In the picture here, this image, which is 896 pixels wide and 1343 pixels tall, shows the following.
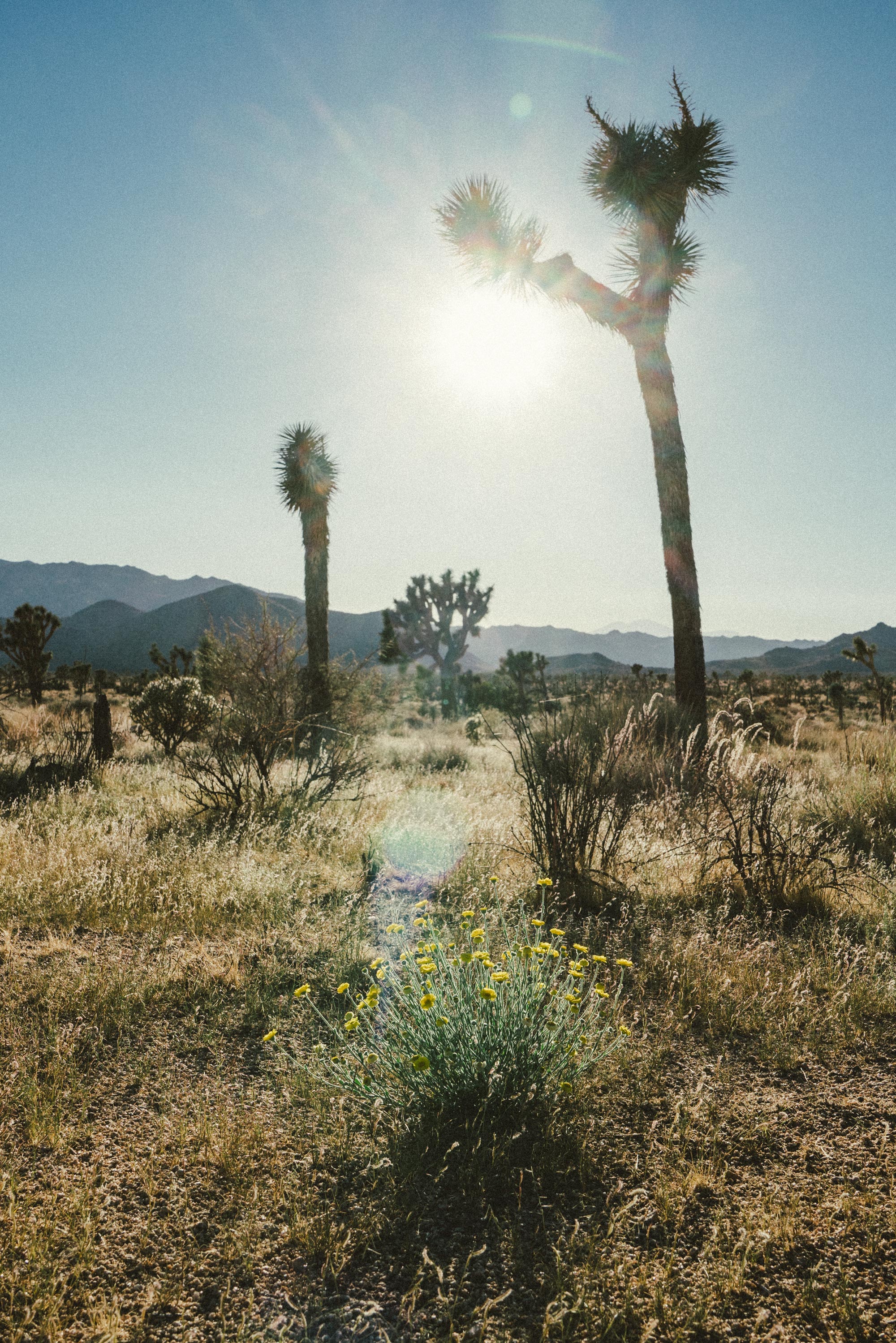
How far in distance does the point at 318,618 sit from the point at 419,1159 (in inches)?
643

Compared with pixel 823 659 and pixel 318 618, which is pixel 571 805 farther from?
pixel 823 659

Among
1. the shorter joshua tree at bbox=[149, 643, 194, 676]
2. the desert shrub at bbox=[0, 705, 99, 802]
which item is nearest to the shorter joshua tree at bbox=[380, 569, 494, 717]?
the shorter joshua tree at bbox=[149, 643, 194, 676]

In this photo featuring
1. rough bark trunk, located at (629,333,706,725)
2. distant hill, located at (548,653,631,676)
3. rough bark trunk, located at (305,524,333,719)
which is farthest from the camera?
distant hill, located at (548,653,631,676)

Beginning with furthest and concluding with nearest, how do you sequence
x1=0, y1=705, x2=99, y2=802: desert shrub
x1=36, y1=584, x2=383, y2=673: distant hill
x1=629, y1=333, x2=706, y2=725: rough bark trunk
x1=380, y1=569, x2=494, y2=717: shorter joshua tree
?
1. x1=36, y1=584, x2=383, y2=673: distant hill
2. x1=380, y1=569, x2=494, y2=717: shorter joshua tree
3. x1=629, y1=333, x2=706, y2=725: rough bark trunk
4. x1=0, y1=705, x2=99, y2=802: desert shrub

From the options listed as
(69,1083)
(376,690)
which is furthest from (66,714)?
(69,1083)

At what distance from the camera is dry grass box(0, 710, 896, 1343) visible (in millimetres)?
1736

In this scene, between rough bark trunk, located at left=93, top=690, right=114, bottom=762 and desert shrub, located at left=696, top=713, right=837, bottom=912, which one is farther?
rough bark trunk, located at left=93, top=690, right=114, bottom=762

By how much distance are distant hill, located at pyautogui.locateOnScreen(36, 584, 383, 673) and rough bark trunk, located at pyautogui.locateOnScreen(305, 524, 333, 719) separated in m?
88.1

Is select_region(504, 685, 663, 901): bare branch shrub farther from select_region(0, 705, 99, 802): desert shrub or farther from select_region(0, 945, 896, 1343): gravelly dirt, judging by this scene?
select_region(0, 705, 99, 802): desert shrub

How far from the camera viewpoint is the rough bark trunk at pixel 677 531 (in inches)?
367

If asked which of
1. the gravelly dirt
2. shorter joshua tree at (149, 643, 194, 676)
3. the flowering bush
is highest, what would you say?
shorter joshua tree at (149, 643, 194, 676)

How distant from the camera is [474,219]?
1138cm

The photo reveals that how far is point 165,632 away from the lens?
127375 millimetres

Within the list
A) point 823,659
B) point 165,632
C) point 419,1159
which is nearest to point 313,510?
point 419,1159
